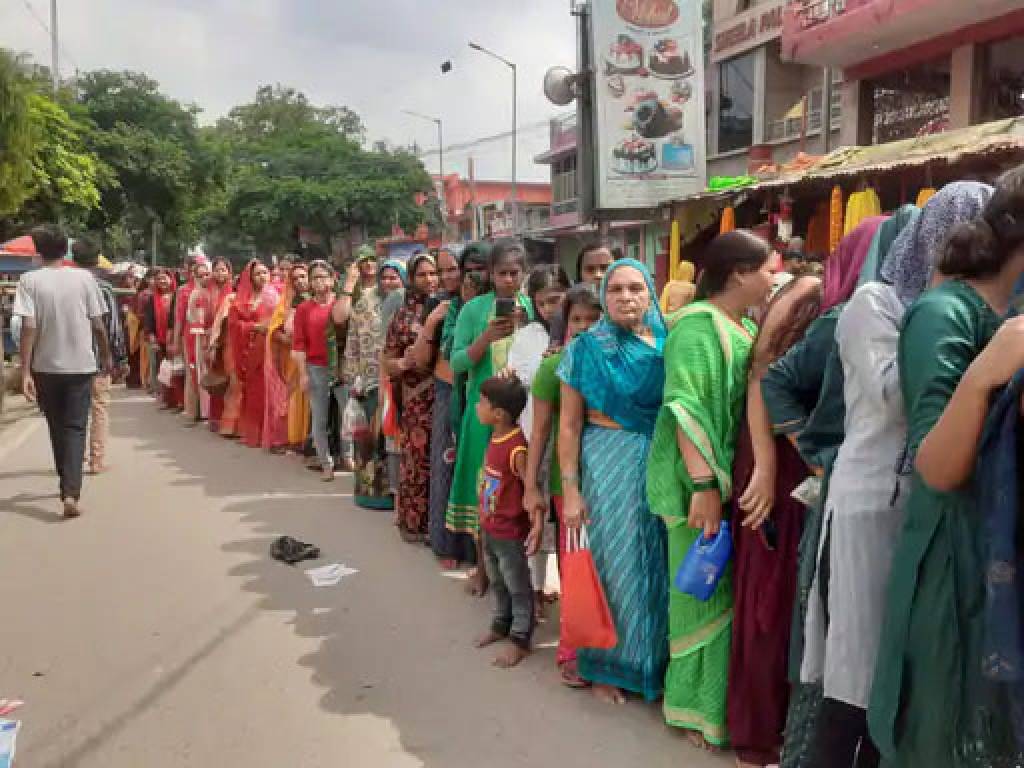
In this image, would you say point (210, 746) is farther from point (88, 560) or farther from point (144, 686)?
point (88, 560)

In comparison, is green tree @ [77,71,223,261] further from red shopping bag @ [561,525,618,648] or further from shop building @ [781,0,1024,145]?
red shopping bag @ [561,525,618,648]

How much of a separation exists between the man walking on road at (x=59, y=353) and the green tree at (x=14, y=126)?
8.18 metres

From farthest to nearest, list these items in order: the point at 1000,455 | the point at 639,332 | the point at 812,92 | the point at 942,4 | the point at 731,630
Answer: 1. the point at 812,92
2. the point at 942,4
3. the point at 639,332
4. the point at 731,630
5. the point at 1000,455

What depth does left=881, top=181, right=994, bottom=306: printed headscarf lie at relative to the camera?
6.16 ft

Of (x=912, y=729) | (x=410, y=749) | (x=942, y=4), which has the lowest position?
(x=410, y=749)

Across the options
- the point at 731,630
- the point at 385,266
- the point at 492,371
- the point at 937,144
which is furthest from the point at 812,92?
the point at 731,630

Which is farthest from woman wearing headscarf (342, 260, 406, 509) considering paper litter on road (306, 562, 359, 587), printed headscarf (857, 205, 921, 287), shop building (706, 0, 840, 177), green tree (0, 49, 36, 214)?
shop building (706, 0, 840, 177)

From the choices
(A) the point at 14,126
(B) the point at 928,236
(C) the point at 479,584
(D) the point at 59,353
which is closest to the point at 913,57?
(C) the point at 479,584

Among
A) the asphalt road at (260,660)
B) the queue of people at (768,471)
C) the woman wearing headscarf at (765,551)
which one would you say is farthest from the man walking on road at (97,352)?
the woman wearing headscarf at (765,551)

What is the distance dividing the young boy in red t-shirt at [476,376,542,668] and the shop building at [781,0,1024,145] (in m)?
9.53

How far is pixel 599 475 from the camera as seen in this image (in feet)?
10.2

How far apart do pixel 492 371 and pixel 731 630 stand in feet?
5.92

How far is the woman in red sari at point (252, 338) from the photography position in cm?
835

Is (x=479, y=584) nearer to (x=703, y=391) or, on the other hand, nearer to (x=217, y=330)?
(x=703, y=391)
